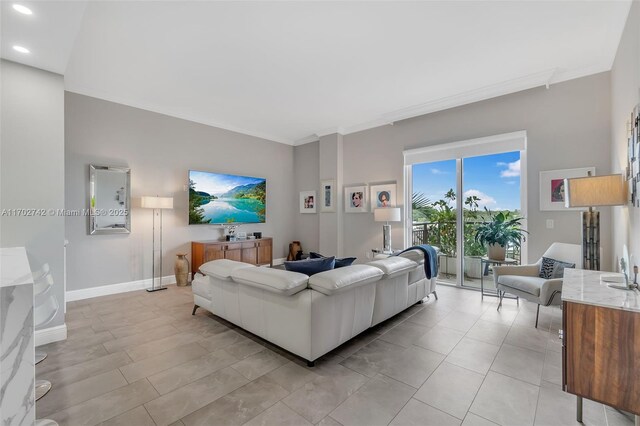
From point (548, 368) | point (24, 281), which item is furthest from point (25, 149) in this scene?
point (548, 368)

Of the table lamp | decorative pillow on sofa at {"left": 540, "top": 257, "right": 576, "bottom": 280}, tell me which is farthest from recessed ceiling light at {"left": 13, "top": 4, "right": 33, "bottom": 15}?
decorative pillow on sofa at {"left": 540, "top": 257, "right": 576, "bottom": 280}

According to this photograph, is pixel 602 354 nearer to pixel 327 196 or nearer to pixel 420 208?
pixel 420 208

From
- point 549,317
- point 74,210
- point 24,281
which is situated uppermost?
point 74,210

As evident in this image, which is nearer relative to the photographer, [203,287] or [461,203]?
[203,287]

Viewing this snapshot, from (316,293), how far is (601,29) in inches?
151

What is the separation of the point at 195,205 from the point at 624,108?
5872mm

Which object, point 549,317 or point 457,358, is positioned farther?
point 549,317

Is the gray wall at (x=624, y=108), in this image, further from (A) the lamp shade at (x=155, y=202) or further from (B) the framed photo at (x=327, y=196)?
(A) the lamp shade at (x=155, y=202)

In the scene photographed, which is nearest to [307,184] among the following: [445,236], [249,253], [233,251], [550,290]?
[249,253]

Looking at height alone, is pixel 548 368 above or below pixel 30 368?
below

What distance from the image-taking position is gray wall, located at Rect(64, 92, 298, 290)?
398 cm

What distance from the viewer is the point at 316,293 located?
2232 mm

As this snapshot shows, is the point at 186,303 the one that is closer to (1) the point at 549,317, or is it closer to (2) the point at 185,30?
(2) the point at 185,30

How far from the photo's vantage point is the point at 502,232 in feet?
12.7
